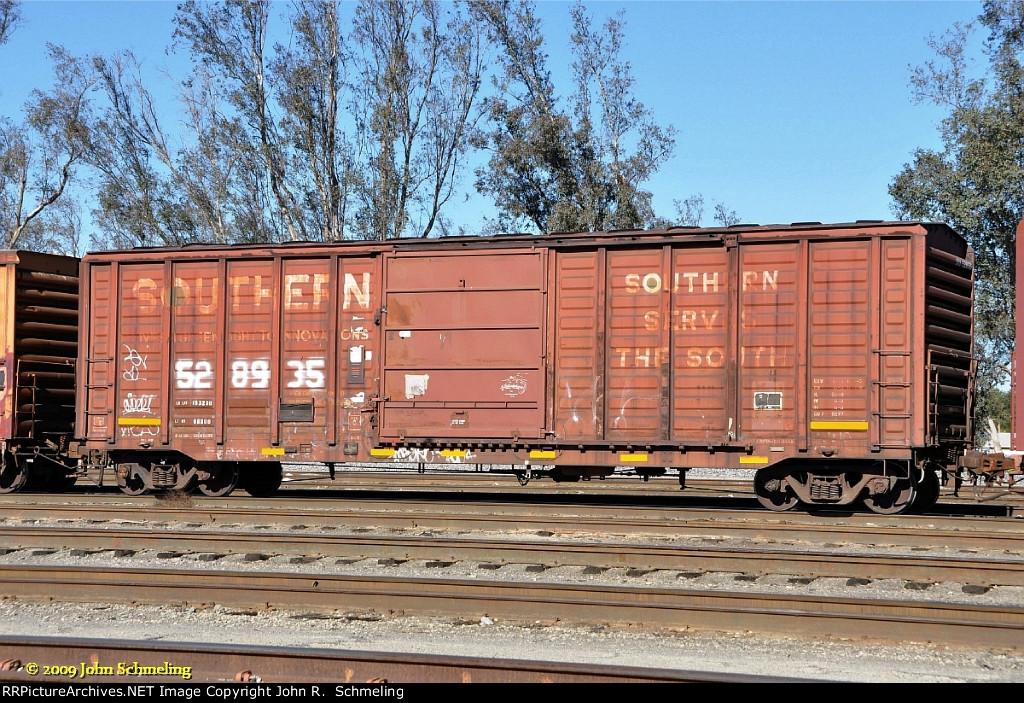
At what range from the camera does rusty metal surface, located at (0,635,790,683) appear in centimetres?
571

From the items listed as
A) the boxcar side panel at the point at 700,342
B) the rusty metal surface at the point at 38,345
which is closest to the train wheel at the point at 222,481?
the rusty metal surface at the point at 38,345

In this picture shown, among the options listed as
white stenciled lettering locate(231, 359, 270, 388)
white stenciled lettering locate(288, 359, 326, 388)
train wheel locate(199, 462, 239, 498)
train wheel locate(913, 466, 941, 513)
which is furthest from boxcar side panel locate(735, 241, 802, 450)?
train wheel locate(199, 462, 239, 498)

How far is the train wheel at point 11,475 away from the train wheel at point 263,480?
3.78m

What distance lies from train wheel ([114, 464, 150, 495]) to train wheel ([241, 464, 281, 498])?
Result: 1639 mm

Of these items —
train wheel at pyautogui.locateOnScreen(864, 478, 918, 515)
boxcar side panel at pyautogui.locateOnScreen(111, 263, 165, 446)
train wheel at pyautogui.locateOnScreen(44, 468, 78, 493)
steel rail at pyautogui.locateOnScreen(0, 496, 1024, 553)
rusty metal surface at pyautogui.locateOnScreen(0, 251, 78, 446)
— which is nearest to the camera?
steel rail at pyautogui.locateOnScreen(0, 496, 1024, 553)

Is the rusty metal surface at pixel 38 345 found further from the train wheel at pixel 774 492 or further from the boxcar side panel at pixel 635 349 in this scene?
the train wheel at pixel 774 492

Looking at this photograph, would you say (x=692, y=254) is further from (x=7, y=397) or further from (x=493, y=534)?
(x=7, y=397)

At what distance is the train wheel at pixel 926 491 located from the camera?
14.1 meters

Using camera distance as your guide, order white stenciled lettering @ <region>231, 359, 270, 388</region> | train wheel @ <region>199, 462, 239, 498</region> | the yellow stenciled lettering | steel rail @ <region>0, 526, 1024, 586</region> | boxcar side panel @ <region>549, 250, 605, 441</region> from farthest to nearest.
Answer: train wheel @ <region>199, 462, 239, 498</region> < white stenciled lettering @ <region>231, 359, 270, 388</region> < the yellow stenciled lettering < boxcar side panel @ <region>549, 250, 605, 441</region> < steel rail @ <region>0, 526, 1024, 586</region>

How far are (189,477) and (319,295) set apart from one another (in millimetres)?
3630

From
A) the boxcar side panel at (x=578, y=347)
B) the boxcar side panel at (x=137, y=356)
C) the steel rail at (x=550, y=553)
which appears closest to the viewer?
the steel rail at (x=550, y=553)

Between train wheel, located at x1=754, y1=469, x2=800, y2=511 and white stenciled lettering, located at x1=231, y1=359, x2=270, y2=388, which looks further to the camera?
white stenciled lettering, located at x1=231, y1=359, x2=270, y2=388

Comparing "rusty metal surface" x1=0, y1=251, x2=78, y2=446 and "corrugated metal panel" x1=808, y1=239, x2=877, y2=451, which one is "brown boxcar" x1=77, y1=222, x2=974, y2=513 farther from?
"rusty metal surface" x1=0, y1=251, x2=78, y2=446

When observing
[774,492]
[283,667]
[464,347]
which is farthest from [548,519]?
[283,667]
